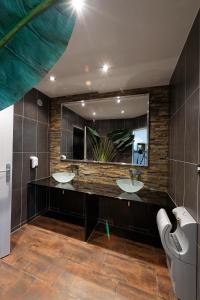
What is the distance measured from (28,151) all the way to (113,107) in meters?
1.53

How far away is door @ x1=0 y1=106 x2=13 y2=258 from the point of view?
5.18 feet

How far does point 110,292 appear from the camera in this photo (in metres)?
1.27

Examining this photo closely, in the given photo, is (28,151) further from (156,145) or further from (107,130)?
(156,145)

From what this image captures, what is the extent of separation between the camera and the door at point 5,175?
5.18ft

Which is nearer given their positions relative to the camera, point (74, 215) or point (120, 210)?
point (120, 210)

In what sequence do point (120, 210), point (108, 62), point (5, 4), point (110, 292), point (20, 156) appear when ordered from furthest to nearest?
point (120, 210)
point (20, 156)
point (108, 62)
point (110, 292)
point (5, 4)

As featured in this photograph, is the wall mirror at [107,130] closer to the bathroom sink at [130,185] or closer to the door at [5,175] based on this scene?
the bathroom sink at [130,185]

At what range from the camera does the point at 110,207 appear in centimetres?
235

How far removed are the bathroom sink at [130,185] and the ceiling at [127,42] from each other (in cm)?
141

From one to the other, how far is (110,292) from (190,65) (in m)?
2.06

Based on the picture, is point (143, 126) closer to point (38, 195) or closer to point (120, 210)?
point (120, 210)

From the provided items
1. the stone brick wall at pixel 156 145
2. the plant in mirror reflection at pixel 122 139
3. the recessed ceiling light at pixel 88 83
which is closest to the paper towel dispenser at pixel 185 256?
the stone brick wall at pixel 156 145

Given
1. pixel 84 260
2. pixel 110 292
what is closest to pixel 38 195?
pixel 84 260

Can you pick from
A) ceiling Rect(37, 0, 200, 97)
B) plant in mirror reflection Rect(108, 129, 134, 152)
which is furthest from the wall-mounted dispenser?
plant in mirror reflection Rect(108, 129, 134, 152)
